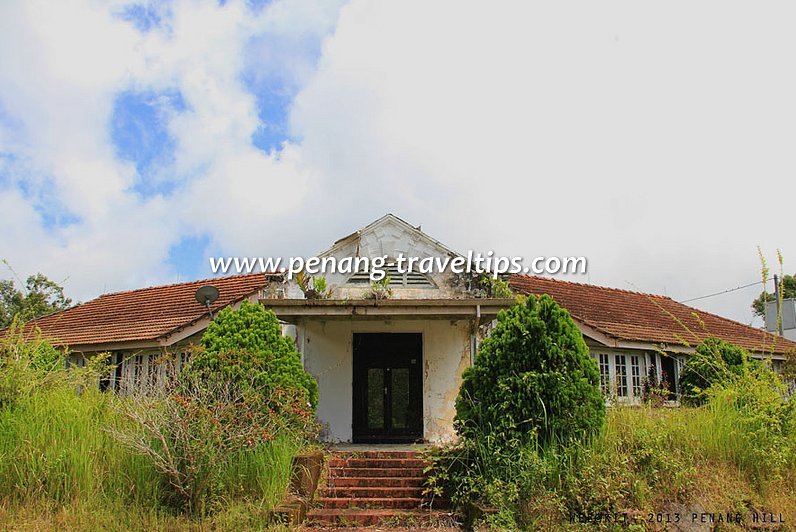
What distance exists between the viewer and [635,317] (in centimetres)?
1959

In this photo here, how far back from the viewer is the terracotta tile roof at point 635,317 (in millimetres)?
17639

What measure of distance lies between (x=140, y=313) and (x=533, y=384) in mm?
12879

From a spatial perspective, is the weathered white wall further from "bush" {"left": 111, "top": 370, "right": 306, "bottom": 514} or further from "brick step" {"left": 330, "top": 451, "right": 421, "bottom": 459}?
"bush" {"left": 111, "top": 370, "right": 306, "bottom": 514}

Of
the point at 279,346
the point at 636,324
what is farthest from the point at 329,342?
the point at 636,324

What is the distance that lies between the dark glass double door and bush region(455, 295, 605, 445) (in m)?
4.16

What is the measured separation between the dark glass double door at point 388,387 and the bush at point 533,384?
416 centimetres

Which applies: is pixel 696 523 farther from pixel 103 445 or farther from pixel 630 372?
pixel 630 372

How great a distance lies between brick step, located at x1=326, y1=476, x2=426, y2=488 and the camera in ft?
32.2

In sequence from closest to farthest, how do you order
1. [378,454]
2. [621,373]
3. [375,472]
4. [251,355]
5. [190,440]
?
[190,440], [251,355], [375,472], [378,454], [621,373]

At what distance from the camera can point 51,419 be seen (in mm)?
8203

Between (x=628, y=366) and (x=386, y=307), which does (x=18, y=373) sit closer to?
(x=386, y=307)

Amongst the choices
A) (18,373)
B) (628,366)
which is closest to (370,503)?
(18,373)

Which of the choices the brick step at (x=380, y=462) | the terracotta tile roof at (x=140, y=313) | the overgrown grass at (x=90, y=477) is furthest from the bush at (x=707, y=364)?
the terracotta tile roof at (x=140, y=313)

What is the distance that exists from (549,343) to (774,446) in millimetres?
3099
